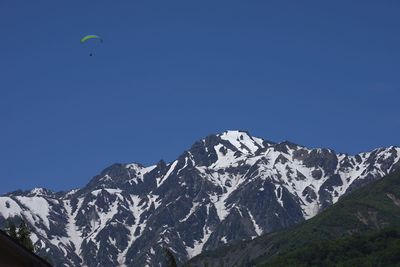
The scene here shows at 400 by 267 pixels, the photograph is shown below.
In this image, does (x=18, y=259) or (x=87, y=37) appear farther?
(x=87, y=37)

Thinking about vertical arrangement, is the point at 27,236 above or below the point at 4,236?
above

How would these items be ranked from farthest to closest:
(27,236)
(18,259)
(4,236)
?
(27,236) < (18,259) < (4,236)

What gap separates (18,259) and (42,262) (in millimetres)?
771

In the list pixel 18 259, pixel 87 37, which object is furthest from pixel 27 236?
pixel 18 259

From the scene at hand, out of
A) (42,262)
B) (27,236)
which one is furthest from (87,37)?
(42,262)

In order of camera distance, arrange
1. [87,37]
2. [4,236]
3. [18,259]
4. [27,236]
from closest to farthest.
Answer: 1. [4,236]
2. [18,259]
3. [87,37]
4. [27,236]

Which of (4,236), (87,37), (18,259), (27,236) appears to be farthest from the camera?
(27,236)

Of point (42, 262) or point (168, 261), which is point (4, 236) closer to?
point (42, 262)

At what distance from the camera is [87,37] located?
6638cm

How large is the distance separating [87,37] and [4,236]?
41466 mm

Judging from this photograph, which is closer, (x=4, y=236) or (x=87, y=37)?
(x=4, y=236)

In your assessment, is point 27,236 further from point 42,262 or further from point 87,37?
point 42,262

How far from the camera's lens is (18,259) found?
1113 inches

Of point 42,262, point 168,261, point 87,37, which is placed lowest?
point 42,262
